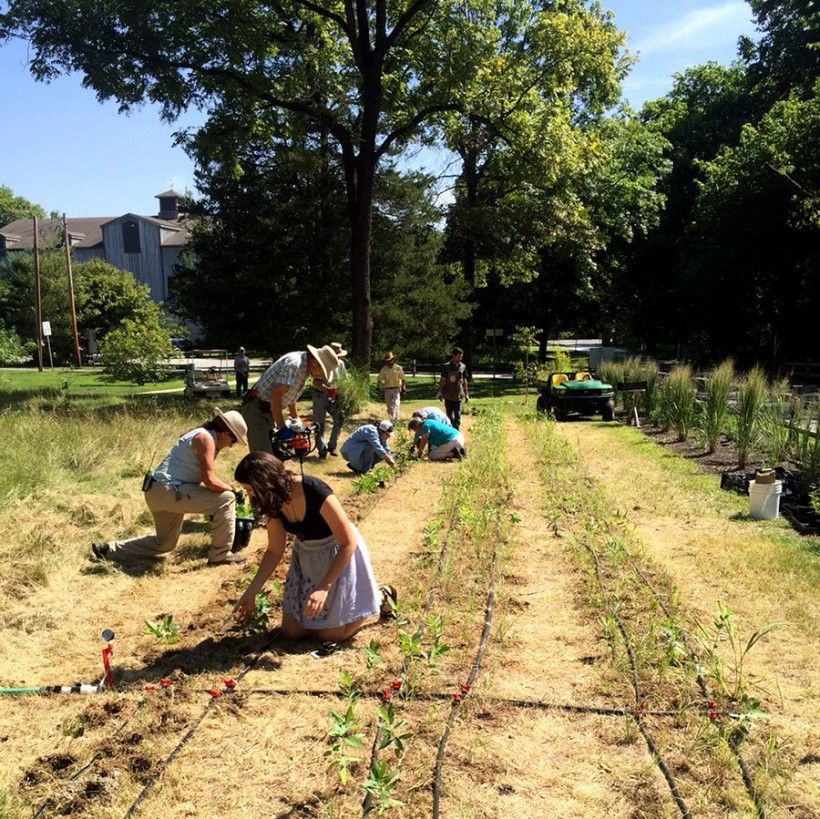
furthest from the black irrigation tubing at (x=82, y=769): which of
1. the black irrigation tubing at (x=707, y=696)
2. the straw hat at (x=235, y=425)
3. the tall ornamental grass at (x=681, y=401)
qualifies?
the tall ornamental grass at (x=681, y=401)

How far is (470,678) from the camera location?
3885mm

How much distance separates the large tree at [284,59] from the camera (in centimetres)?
1490

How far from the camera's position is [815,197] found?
20984 millimetres

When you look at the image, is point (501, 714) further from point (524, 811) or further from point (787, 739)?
point (787, 739)

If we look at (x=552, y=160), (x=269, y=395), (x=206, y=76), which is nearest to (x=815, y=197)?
(x=552, y=160)

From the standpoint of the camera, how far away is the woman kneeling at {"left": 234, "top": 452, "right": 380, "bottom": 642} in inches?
156

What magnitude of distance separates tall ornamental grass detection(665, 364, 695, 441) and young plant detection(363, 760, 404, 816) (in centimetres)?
1046

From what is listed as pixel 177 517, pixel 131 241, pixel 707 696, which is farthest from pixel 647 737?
pixel 131 241

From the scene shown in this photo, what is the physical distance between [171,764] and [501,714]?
1.48m

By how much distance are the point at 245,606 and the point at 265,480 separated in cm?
96

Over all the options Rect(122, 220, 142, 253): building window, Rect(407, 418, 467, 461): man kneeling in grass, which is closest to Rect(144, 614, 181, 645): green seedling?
Rect(407, 418, 467, 461): man kneeling in grass

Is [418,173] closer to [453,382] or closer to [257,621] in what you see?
[453,382]

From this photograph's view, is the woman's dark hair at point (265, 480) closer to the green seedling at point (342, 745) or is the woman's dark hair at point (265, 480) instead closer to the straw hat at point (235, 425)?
the green seedling at point (342, 745)

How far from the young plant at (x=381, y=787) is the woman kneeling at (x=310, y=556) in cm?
125
